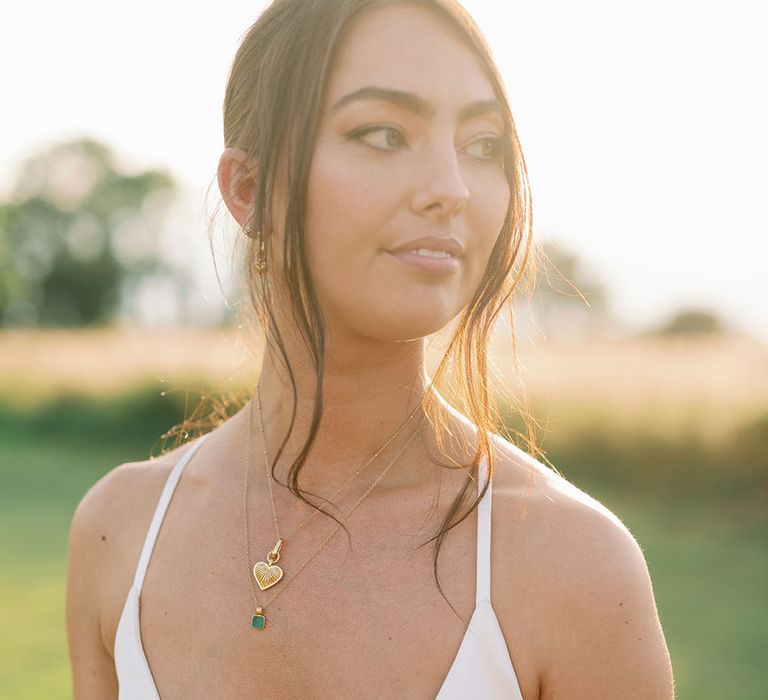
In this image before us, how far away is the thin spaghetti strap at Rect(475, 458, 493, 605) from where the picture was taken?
1.91 m

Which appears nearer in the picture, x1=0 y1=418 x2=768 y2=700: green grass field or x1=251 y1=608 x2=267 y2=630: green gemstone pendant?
x1=251 y1=608 x2=267 y2=630: green gemstone pendant

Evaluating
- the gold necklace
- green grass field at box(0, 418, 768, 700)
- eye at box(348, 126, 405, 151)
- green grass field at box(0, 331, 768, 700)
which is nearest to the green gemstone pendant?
the gold necklace

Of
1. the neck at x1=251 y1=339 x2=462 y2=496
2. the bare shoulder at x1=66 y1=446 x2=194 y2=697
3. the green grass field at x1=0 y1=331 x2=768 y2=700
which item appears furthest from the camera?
the green grass field at x1=0 y1=331 x2=768 y2=700

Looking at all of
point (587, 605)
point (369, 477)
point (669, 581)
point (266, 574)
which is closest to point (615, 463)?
point (669, 581)

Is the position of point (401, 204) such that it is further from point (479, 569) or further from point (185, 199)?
point (185, 199)

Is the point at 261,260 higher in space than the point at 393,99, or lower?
lower

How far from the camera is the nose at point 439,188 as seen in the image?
6.22 feet

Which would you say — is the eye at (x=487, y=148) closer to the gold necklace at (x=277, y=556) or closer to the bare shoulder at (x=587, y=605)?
the gold necklace at (x=277, y=556)

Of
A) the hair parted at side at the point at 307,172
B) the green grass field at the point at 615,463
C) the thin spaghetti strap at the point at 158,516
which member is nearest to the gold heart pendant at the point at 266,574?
the hair parted at side at the point at 307,172

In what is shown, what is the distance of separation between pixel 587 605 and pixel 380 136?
36.3 inches

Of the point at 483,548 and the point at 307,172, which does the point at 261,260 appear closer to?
the point at 307,172

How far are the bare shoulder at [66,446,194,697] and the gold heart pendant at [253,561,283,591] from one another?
33 centimetres

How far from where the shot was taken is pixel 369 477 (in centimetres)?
221

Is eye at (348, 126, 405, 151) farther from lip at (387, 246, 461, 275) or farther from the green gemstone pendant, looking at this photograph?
the green gemstone pendant
